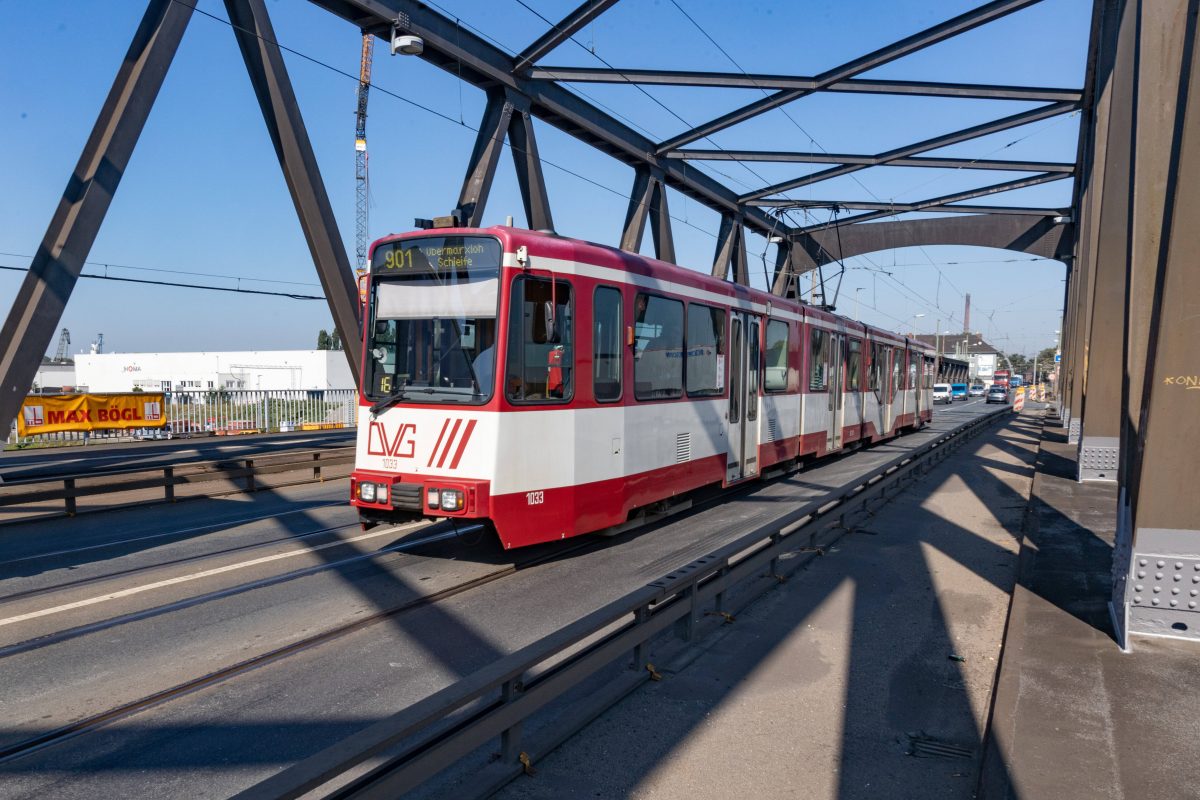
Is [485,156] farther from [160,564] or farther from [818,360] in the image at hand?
[160,564]

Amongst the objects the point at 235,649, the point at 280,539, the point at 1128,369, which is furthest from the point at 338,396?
the point at 1128,369

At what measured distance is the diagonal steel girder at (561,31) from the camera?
1512 cm

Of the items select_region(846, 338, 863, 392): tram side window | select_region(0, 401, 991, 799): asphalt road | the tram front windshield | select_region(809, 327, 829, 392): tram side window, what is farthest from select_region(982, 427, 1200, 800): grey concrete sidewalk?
select_region(846, 338, 863, 392): tram side window

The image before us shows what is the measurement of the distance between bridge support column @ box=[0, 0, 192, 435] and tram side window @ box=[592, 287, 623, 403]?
29.4 ft

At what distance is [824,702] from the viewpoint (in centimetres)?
488

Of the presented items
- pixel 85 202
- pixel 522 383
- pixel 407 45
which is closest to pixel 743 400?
pixel 522 383

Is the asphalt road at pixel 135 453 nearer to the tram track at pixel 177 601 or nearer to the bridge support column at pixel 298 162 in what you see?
the bridge support column at pixel 298 162

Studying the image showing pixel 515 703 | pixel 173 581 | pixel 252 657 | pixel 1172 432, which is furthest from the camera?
pixel 173 581

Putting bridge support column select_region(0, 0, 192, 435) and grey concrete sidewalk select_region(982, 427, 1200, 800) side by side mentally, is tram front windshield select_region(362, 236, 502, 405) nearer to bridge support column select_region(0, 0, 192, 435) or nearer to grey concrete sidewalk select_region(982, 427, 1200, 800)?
grey concrete sidewalk select_region(982, 427, 1200, 800)

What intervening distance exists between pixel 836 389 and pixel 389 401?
12321 millimetres

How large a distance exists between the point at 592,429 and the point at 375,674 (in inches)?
145

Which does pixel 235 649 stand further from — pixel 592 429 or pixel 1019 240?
pixel 1019 240

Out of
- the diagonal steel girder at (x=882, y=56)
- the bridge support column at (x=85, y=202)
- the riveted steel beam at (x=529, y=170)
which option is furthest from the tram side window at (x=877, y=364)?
the bridge support column at (x=85, y=202)

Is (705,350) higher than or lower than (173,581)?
higher
